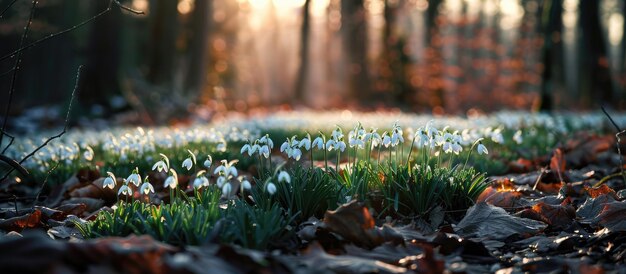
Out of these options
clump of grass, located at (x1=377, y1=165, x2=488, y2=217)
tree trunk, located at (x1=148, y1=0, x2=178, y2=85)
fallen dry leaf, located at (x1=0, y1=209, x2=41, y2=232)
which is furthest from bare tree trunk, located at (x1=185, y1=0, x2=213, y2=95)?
clump of grass, located at (x1=377, y1=165, x2=488, y2=217)

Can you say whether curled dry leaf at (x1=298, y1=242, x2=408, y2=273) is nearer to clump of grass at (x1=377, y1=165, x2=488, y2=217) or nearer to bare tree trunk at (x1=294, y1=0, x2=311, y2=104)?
clump of grass at (x1=377, y1=165, x2=488, y2=217)

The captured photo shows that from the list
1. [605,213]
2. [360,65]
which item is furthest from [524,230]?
[360,65]

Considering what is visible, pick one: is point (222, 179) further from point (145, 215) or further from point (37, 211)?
point (37, 211)

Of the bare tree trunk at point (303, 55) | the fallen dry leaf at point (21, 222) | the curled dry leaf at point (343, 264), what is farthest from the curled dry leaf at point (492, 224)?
the bare tree trunk at point (303, 55)

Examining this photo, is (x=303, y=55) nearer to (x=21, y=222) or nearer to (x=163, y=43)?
(x=163, y=43)

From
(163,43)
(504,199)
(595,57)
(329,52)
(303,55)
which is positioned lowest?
(504,199)

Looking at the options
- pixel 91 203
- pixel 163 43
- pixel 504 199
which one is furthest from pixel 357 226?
pixel 163 43
